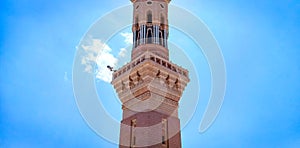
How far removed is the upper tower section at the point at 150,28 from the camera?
23938 mm

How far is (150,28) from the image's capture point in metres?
24.8

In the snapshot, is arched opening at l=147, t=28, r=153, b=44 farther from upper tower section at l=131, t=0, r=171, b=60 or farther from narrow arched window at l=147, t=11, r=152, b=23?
narrow arched window at l=147, t=11, r=152, b=23

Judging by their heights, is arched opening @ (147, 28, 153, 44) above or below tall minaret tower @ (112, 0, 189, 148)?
above

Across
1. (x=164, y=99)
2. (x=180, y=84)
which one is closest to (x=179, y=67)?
(x=180, y=84)

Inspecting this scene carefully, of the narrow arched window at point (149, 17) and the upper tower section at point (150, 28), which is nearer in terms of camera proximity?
the upper tower section at point (150, 28)

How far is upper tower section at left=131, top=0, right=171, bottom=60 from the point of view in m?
23.9

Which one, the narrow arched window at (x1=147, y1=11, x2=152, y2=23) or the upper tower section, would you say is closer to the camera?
the upper tower section

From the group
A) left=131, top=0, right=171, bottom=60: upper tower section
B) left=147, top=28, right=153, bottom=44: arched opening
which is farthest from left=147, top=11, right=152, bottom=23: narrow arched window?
left=147, top=28, right=153, bottom=44: arched opening

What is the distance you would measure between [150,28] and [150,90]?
5358 millimetres

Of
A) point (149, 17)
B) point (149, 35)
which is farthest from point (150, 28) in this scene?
point (149, 17)

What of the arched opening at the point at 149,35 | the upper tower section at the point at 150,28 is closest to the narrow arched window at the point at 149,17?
the upper tower section at the point at 150,28

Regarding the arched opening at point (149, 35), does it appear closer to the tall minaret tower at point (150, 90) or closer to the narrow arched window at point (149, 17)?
the tall minaret tower at point (150, 90)

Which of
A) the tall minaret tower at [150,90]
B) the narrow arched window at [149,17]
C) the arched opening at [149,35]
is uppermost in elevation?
the narrow arched window at [149,17]

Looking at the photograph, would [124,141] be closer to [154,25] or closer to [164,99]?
[164,99]
